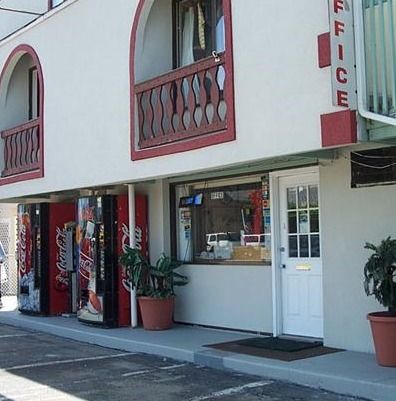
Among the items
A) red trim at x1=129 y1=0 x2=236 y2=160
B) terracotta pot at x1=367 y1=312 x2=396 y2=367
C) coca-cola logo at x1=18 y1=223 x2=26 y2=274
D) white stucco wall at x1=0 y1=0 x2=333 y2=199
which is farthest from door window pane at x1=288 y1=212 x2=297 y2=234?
coca-cola logo at x1=18 y1=223 x2=26 y2=274

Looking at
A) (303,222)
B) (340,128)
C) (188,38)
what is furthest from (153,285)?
(340,128)

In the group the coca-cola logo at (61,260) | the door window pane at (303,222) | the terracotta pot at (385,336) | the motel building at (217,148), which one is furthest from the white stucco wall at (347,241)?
the coca-cola logo at (61,260)

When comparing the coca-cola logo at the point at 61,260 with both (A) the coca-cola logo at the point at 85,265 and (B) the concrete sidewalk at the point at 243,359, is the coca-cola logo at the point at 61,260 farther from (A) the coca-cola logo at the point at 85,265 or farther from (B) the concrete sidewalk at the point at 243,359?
(A) the coca-cola logo at the point at 85,265

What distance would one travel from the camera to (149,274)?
1125 cm

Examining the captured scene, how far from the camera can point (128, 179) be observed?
1066 cm

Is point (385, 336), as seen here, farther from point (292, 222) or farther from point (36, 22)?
point (36, 22)

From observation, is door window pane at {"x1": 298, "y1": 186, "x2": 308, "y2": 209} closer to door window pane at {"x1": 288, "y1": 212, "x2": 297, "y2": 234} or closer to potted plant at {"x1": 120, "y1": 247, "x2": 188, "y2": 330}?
door window pane at {"x1": 288, "y1": 212, "x2": 297, "y2": 234}

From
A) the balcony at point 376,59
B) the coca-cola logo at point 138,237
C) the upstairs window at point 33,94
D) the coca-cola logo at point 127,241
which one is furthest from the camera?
the upstairs window at point 33,94

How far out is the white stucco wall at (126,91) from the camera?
25.2 ft

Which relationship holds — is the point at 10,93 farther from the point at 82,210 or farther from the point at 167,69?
the point at 167,69

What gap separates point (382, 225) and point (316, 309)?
5.90 feet

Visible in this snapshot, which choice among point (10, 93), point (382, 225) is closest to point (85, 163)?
point (10, 93)

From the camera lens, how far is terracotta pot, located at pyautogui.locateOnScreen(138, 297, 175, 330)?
436 inches

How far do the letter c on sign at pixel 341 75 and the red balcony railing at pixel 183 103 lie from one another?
6.86 ft
